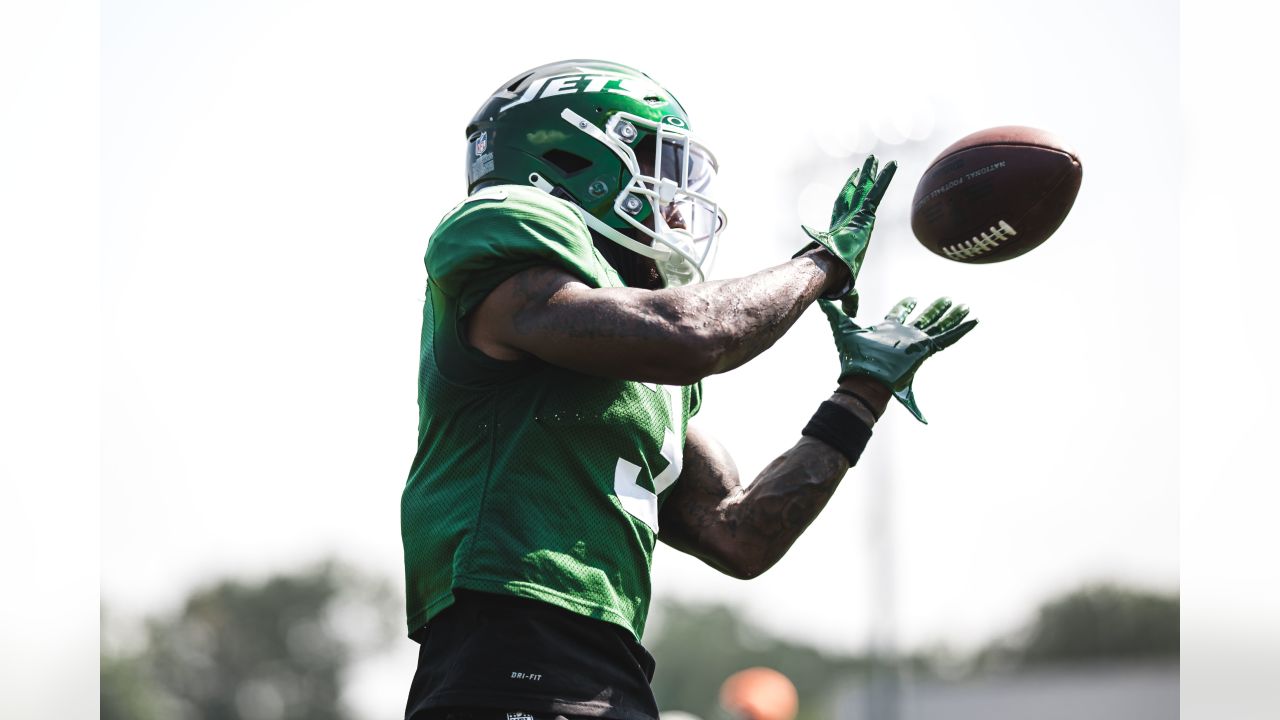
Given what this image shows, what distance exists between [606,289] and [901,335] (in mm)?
1177

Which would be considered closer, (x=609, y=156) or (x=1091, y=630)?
(x=609, y=156)

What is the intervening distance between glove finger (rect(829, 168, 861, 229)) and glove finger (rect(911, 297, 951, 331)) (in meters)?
0.43

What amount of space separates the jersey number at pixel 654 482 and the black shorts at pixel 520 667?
275mm

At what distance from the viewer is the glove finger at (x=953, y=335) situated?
3.98m

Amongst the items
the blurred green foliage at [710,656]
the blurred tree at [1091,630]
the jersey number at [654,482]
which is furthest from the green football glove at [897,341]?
the blurred green foliage at [710,656]

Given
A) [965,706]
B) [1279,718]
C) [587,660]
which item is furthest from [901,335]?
[965,706]

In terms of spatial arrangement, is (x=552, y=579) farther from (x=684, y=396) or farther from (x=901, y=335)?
(x=901, y=335)

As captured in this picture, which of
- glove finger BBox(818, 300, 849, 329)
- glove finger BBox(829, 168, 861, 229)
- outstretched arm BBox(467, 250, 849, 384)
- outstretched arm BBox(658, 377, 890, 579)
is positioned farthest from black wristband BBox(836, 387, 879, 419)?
outstretched arm BBox(467, 250, 849, 384)

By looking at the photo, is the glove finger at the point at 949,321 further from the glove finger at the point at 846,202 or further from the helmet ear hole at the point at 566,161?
the helmet ear hole at the point at 566,161

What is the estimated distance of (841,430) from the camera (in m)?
3.84

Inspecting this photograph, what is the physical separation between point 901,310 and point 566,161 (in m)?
1.04

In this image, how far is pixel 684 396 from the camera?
147 inches

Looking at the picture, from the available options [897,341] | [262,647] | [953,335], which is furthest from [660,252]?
[262,647]

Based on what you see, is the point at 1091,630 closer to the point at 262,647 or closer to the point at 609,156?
the point at 262,647
